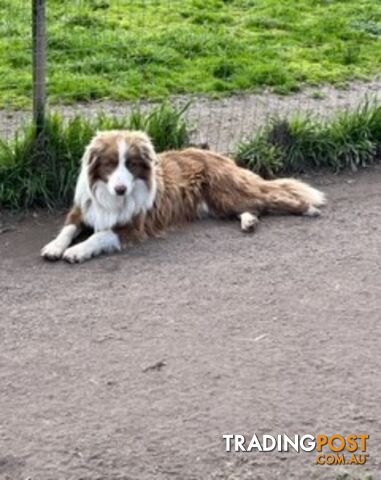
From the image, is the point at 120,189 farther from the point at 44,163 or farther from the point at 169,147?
the point at 169,147

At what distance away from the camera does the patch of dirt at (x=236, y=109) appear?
8562 millimetres

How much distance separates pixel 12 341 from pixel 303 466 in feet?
6.13

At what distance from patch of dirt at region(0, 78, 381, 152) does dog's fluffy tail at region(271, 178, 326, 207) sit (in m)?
0.82

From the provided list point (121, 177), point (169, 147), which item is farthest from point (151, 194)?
point (169, 147)

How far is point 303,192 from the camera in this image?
24.8ft

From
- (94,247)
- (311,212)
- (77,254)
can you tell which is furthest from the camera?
(311,212)

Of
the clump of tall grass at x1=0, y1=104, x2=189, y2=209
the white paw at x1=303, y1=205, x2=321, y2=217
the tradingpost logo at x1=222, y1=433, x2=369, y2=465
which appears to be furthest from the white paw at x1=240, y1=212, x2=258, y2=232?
the tradingpost logo at x1=222, y1=433, x2=369, y2=465

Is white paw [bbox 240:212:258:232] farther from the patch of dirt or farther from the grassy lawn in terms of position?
the grassy lawn

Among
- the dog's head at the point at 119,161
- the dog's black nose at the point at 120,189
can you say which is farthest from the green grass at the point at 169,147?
the dog's black nose at the point at 120,189

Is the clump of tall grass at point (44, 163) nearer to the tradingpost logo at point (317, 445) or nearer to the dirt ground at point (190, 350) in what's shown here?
the dirt ground at point (190, 350)

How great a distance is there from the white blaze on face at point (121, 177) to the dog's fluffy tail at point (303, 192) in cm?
137

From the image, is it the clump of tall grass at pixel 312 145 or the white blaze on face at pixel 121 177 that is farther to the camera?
the clump of tall grass at pixel 312 145

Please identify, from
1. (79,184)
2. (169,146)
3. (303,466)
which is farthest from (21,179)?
(303,466)

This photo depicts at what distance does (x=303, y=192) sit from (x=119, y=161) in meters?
1.55
